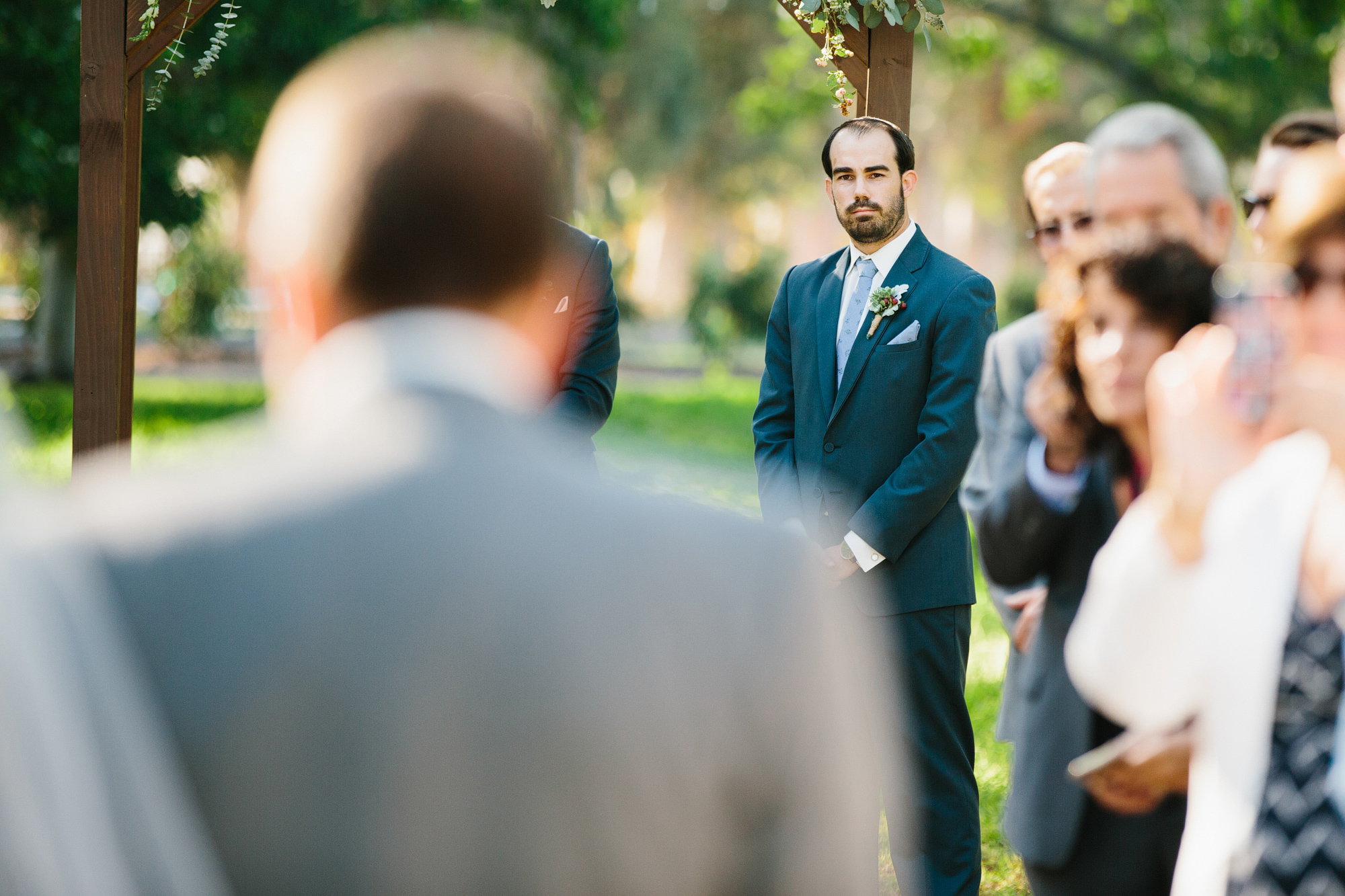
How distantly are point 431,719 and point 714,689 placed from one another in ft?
0.82

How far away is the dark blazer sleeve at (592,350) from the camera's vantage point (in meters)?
4.34

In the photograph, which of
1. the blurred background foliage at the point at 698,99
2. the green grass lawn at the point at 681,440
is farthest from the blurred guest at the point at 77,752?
the green grass lawn at the point at 681,440

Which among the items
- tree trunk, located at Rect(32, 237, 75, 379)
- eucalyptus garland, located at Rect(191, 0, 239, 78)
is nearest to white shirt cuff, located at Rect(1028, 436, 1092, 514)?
eucalyptus garland, located at Rect(191, 0, 239, 78)

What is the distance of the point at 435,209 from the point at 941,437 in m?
3.07

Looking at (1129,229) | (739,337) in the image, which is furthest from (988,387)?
(739,337)

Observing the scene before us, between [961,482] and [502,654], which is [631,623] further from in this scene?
[961,482]

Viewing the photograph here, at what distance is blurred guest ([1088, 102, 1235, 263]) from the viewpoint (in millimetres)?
2359

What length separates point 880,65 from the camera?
4418 millimetres

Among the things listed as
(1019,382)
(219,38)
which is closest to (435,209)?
(1019,382)

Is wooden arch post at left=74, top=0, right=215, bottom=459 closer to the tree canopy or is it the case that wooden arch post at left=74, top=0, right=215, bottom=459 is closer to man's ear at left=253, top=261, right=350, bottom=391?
man's ear at left=253, top=261, right=350, bottom=391

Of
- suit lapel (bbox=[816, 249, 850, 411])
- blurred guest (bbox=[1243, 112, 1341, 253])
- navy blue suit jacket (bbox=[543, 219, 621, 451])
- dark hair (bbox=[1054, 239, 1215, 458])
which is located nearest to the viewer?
dark hair (bbox=[1054, 239, 1215, 458])

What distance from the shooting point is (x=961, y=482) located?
13.3ft

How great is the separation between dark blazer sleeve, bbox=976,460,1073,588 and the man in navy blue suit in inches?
62.5

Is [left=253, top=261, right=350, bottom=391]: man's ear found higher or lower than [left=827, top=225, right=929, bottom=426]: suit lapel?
lower
